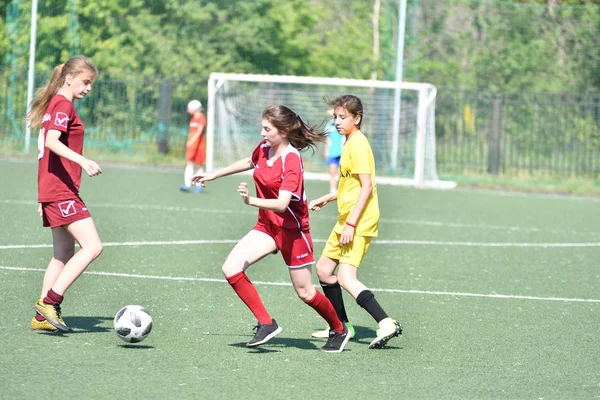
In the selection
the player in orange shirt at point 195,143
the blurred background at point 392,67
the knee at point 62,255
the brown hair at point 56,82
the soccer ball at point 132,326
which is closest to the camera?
the soccer ball at point 132,326

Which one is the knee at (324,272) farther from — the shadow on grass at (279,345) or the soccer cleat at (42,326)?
the soccer cleat at (42,326)

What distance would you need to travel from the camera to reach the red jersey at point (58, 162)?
6.75m

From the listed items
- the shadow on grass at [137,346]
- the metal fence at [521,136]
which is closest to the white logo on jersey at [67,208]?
the shadow on grass at [137,346]

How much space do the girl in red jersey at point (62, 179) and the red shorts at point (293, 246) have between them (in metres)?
1.22

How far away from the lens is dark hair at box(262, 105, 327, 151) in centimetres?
651

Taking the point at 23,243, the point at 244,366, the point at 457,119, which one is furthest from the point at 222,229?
the point at 457,119

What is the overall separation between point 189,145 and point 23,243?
776cm

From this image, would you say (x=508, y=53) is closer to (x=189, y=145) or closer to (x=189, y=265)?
(x=189, y=145)

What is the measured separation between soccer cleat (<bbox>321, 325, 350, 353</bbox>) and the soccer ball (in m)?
1.15

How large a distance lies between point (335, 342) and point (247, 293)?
2.18 ft

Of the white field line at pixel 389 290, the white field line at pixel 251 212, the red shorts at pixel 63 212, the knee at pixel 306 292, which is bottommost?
the white field line at pixel 251 212

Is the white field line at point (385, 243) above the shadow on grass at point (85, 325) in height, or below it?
below

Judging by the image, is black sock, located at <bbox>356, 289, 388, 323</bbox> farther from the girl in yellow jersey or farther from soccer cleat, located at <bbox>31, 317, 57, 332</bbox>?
soccer cleat, located at <bbox>31, 317, 57, 332</bbox>

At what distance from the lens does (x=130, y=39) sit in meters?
27.2
